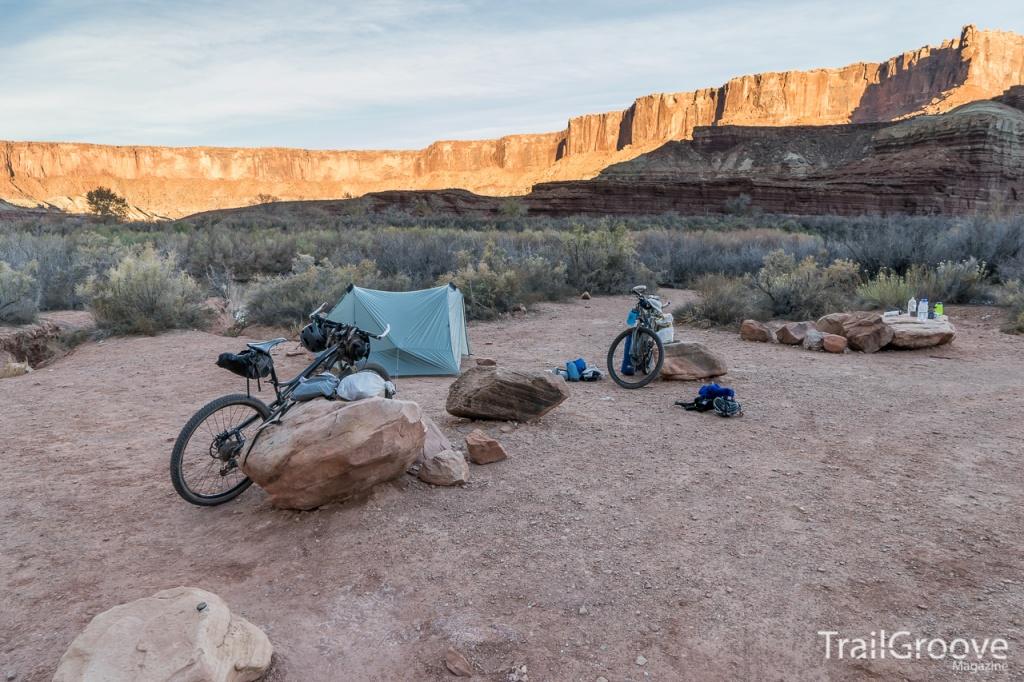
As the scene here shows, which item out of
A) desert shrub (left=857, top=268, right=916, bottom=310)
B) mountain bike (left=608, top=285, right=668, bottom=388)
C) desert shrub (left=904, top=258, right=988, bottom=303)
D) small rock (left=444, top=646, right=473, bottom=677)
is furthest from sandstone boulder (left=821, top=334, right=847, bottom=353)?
small rock (left=444, top=646, right=473, bottom=677)

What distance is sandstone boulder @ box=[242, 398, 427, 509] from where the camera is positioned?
10.4 ft

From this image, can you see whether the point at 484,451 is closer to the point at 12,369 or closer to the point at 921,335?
the point at 12,369

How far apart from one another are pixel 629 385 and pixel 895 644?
3816 mm

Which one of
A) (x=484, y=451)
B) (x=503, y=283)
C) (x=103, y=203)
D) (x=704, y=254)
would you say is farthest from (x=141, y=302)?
(x=103, y=203)

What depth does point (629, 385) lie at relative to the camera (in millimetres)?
6082

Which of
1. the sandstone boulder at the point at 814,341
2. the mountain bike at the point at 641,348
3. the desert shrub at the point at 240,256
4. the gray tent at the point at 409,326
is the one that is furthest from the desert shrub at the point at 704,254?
the desert shrub at the point at 240,256

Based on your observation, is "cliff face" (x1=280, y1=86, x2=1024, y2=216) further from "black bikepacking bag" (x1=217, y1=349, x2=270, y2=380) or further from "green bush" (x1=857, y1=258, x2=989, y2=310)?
"black bikepacking bag" (x1=217, y1=349, x2=270, y2=380)

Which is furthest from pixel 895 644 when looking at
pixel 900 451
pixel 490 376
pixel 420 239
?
pixel 420 239

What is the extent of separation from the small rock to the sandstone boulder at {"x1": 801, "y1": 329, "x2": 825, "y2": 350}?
6.77 meters

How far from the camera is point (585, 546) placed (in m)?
3.06

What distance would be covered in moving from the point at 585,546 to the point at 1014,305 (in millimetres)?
9158

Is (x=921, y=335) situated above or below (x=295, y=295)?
below

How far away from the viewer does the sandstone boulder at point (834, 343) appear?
7539mm

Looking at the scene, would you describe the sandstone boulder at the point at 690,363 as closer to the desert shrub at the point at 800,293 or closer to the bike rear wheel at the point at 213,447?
the bike rear wheel at the point at 213,447
